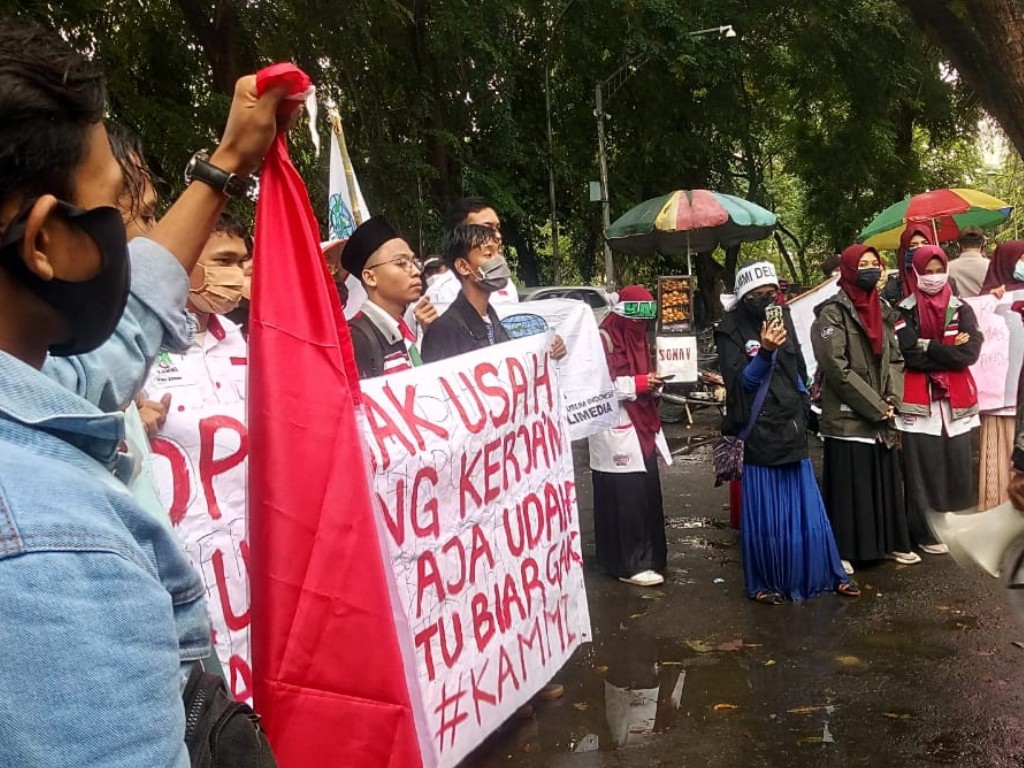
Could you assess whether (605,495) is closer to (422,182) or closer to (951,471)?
(951,471)

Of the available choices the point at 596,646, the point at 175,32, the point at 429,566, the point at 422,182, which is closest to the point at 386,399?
the point at 429,566

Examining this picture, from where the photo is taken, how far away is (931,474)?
19.7 ft

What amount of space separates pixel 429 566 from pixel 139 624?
2134mm

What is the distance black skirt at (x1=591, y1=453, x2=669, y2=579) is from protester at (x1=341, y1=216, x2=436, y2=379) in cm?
222

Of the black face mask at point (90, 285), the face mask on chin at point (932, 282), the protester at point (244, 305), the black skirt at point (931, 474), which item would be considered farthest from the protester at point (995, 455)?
the black face mask at point (90, 285)

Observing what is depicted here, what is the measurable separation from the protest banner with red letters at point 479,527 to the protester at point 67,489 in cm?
152

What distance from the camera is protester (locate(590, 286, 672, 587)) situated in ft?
17.7

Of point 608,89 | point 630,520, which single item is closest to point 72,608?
point 630,520

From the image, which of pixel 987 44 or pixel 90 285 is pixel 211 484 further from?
pixel 987 44

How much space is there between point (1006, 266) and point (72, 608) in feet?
25.3

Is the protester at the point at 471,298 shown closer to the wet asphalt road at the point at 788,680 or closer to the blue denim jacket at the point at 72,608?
the wet asphalt road at the point at 788,680

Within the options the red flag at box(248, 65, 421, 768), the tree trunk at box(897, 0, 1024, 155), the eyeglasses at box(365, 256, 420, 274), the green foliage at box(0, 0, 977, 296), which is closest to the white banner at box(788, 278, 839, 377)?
the tree trunk at box(897, 0, 1024, 155)

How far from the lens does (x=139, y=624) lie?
2.51 ft

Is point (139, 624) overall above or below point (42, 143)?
below
